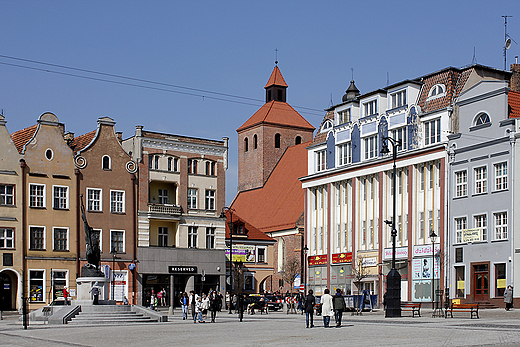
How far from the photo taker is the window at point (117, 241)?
6053cm

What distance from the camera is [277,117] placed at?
107 m

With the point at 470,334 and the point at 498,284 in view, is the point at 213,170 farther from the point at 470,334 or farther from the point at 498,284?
the point at 470,334

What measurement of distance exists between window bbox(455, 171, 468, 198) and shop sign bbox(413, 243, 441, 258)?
14.1 ft

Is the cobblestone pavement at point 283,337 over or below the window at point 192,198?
below

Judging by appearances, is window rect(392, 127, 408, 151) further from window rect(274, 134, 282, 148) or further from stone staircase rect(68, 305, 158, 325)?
window rect(274, 134, 282, 148)

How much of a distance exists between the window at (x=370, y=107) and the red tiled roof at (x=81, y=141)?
22.9m

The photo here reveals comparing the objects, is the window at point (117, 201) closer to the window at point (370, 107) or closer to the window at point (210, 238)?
A: the window at point (210, 238)

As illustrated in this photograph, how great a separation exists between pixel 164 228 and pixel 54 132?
39.7 ft

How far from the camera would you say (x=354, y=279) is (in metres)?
66.2

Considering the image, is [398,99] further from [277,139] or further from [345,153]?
[277,139]

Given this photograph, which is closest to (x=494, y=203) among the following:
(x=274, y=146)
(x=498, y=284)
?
(x=498, y=284)

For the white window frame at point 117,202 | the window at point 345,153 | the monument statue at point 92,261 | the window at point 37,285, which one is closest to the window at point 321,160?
the window at point 345,153

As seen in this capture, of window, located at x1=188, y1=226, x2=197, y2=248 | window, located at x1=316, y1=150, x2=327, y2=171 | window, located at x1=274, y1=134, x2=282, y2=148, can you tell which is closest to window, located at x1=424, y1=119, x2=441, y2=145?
window, located at x1=316, y1=150, x2=327, y2=171

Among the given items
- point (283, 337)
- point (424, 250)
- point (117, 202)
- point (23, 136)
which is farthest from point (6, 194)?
point (283, 337)
